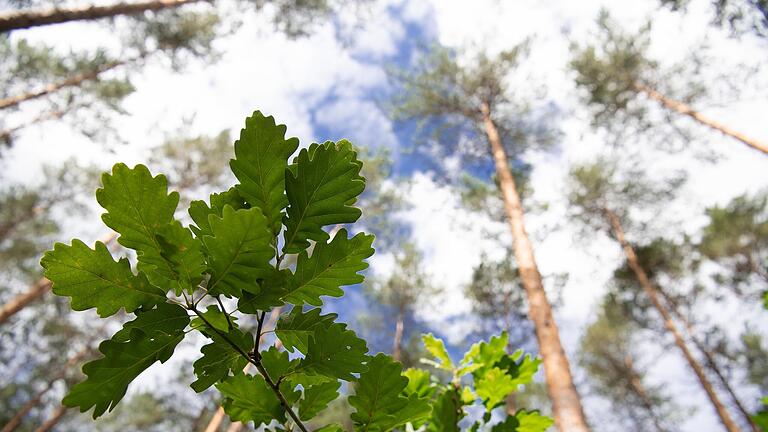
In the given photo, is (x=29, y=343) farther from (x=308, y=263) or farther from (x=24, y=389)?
(x=308, y=263)

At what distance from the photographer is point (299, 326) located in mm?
671

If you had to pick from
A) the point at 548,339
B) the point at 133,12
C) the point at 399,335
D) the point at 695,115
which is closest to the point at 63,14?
the point at 133,12

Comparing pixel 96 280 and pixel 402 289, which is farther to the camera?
pixel 402 289

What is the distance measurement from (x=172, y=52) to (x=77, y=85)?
268cm

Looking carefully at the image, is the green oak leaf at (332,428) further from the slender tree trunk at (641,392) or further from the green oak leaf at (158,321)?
the slender tree trunk at (641,392)

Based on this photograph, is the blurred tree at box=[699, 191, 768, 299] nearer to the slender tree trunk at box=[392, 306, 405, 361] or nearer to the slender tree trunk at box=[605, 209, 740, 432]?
the slender tree trunk at box=[605, 209, 740, 432]

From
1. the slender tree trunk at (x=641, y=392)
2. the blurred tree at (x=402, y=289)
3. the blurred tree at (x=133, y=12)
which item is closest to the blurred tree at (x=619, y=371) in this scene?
the slender tree trunk at (x=641, y=392)

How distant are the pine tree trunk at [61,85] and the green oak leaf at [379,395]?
1273 centimetres

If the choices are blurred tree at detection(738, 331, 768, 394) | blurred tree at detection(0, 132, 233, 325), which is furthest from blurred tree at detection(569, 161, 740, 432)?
blurred tree at detection(0, 132, 233, 325)

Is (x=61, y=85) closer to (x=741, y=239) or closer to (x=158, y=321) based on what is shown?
(x=158, y=321)

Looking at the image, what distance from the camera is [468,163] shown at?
42.9 ft

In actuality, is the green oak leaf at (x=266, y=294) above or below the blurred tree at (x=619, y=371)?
below

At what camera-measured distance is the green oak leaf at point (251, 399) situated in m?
0.65

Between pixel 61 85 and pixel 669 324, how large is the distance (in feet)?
60.6
